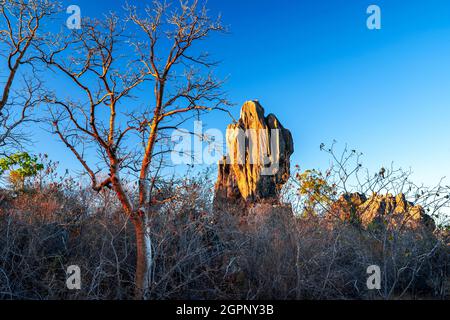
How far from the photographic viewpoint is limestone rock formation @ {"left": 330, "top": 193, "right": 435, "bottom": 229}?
9.55 meters

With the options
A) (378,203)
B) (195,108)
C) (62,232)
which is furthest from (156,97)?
(378,203)

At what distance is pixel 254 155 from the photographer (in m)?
34.0

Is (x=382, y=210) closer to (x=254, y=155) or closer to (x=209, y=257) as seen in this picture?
(x=209, y=257)

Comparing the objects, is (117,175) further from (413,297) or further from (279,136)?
(279,136)

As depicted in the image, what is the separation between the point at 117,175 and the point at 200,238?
2.67 m

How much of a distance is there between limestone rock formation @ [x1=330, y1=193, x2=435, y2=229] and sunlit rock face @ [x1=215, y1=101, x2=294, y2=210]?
20905 mm

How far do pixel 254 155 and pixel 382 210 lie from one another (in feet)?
77.5

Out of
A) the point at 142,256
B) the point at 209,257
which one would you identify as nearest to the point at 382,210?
the point at 209,257

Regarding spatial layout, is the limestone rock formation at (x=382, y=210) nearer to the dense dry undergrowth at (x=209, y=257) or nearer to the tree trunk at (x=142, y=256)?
the dense dry undergrowth at (x=209, y=257)

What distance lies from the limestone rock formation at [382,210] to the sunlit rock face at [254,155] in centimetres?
2091

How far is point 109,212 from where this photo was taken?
1113 centimetres

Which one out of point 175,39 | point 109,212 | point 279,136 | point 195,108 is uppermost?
point 279,136

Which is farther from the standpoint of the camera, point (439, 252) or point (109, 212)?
point (109, 212)

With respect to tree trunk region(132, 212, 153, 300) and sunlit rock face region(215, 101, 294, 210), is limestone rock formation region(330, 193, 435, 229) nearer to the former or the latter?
tree trunk region(132, 212, 153, 300)
